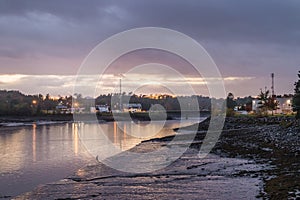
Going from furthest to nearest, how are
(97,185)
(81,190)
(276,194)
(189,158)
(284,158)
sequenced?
1. (189,158)
2. (284,158)
3. (97,185)
4. (81,190)
5. (276,194)

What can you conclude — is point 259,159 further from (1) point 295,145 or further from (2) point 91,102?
(2) point 91,102

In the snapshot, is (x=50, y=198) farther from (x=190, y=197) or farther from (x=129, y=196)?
(x=190, y=197)

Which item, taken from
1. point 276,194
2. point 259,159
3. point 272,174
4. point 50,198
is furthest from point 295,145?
point 50,198

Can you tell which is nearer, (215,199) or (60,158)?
(215,199)

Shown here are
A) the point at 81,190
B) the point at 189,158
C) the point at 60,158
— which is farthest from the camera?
the point at 60,158

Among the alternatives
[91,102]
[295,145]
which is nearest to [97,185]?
[295,145]

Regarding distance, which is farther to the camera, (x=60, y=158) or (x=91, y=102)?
(x=91, y=102)

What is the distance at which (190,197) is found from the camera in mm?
13000

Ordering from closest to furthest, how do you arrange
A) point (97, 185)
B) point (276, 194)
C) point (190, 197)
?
point (276, 194)
point (190, 197)
point (97, 185)

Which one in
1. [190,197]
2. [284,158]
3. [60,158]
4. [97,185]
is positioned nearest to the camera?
[190,197]

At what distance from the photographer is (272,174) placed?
1589 centimetres

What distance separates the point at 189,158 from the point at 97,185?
919cm

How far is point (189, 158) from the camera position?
23.6 m

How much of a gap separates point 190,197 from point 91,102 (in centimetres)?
18515
